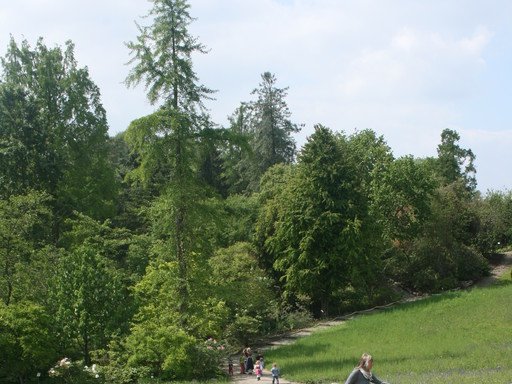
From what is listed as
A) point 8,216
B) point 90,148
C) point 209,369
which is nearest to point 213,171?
point 90,148

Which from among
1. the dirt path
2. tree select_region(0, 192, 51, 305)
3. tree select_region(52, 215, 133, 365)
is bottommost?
the dirt path

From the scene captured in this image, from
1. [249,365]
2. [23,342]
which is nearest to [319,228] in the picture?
[249,365]

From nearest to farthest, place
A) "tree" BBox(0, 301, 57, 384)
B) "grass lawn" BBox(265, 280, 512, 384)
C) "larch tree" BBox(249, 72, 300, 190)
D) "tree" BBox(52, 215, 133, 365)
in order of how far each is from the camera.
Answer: "grass lawn" BBox(265, 280, 512, 384), "tree" BBox(0, 301, 57, 384), "tree" BBox(52, 215, 133, 365), "larch tree" BBox(249, 72, 300, 190)

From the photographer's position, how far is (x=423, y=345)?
29984 mm

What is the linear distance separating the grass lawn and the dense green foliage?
4112 mm

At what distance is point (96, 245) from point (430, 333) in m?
19.0

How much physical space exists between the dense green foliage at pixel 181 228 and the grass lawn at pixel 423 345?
4.11 metres

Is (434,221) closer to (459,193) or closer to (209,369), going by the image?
(459,193)

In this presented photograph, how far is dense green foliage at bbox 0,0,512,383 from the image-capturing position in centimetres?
2897

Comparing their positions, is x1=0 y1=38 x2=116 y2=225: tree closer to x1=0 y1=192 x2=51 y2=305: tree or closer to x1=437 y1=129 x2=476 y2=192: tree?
x1=0 y1=192 x2=51 y2=305: tree

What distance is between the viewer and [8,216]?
107ft

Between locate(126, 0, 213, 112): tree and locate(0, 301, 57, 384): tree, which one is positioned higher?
locate(126, 0, 213, 112): tree

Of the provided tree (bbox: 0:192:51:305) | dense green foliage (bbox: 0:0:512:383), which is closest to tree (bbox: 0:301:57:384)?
dense green foliage (bbox: 0:0:512:383)

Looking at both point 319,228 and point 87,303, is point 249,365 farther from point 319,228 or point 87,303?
point 319,228
